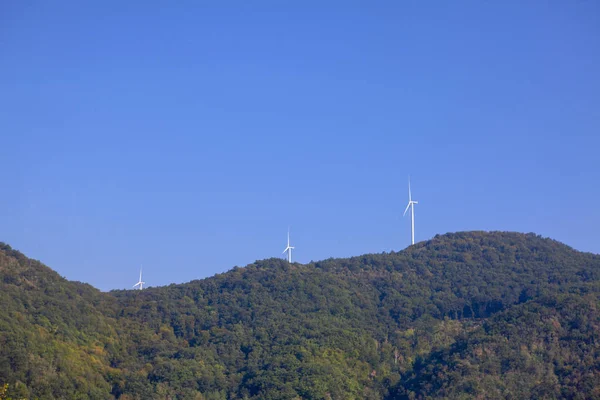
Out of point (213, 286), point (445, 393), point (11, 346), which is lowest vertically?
point (445, 393)

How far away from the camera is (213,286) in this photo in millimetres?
106188

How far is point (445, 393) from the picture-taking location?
72.8 metres

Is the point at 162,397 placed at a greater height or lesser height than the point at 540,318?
lesser

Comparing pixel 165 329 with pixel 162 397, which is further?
pixel 165 329

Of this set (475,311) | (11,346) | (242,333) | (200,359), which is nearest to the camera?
(11,346)

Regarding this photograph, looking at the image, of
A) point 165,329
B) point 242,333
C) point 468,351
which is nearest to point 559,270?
point 468,351

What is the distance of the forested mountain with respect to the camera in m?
73.1

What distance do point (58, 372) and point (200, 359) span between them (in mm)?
17722

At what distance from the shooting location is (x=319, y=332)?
88875 millimetres

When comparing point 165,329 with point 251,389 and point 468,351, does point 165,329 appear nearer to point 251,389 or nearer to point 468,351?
point 251,389

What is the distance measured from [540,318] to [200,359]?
110 ft

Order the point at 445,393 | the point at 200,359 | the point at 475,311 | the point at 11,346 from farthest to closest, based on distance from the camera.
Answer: the point at 475,311 → the point at 200,359 → the point at 445,393 → the point at 11,346

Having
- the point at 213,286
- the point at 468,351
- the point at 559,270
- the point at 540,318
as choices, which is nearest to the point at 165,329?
the point at 213,286

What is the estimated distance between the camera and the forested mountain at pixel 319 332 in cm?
7306
